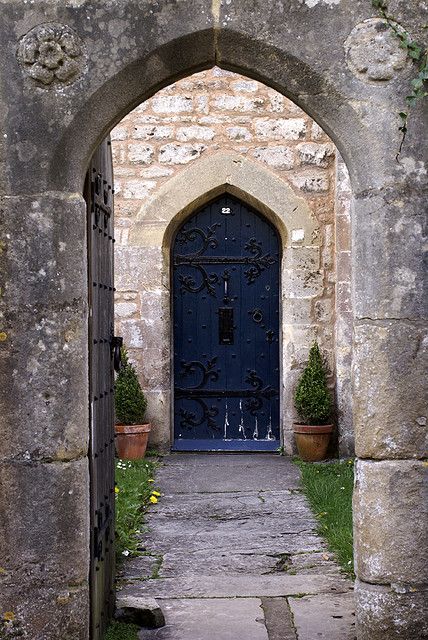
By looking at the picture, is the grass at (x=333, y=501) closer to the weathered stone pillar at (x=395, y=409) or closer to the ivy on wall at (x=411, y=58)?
the weathered stone pillar at (x=395, y=409)

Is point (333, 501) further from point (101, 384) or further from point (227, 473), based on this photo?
point (101, 384)

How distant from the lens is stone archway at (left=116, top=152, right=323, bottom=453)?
845 cm

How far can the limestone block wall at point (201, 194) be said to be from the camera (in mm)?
8453

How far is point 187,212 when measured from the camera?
864 centimetres

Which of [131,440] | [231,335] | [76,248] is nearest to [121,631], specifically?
[76,248]

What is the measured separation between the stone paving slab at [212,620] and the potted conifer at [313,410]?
3.92 m

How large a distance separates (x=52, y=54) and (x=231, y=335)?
5807 mm

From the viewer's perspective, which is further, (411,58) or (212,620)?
(212,620)

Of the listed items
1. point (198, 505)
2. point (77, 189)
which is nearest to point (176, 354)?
point (198, 505)

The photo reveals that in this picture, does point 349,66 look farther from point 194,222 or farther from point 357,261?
point 194,222

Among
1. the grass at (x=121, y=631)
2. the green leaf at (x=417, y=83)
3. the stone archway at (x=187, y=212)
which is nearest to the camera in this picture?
Answer: the green leaf at (x=417, y=83)

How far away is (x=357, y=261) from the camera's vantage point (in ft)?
10.7

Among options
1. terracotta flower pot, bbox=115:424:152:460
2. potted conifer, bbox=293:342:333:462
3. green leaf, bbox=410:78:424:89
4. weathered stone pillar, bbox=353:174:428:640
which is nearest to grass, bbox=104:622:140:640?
weathered stone pillar, bbox=353:174:428:640

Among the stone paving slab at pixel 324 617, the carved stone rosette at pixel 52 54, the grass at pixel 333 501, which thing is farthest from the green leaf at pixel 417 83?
the grass at pixel 333 501
